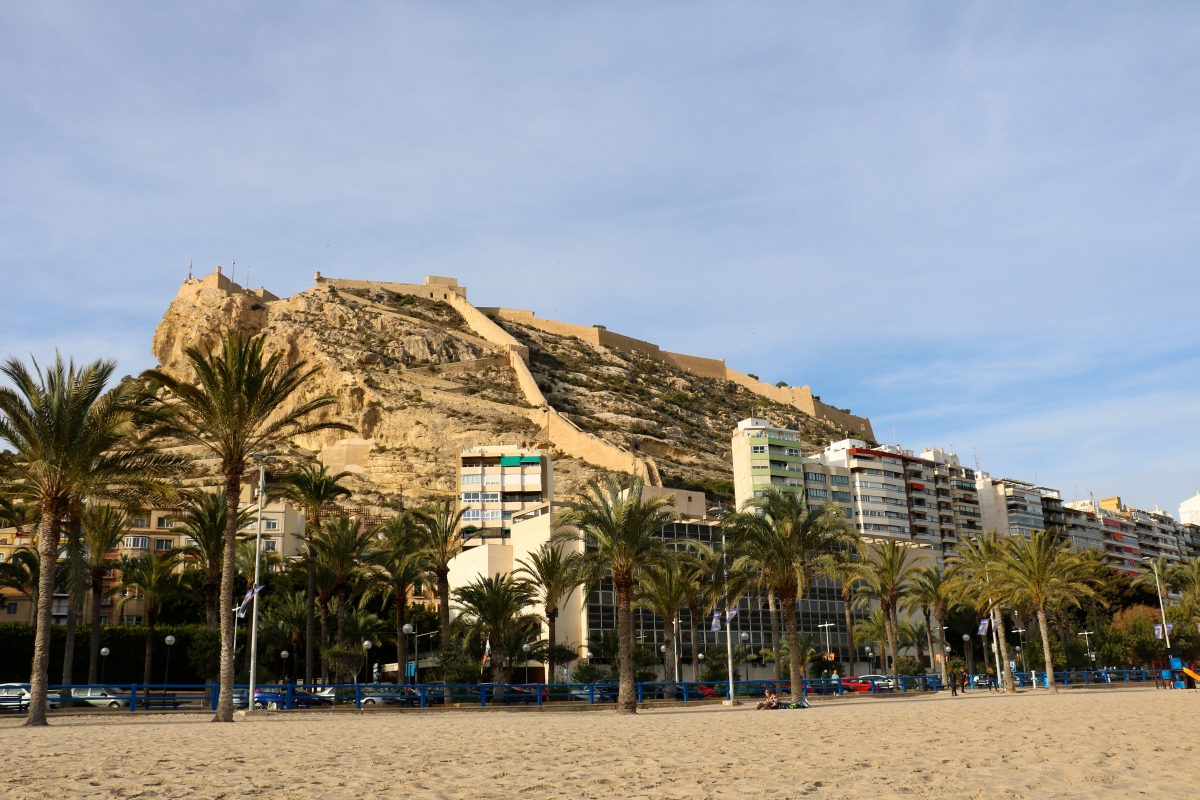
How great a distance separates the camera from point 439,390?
407 ft

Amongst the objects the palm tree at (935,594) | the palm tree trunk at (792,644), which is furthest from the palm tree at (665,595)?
the palm tree at (935,594)

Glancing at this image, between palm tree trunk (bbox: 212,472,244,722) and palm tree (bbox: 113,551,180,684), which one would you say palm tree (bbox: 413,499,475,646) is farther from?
palm tree trunk (bbox: 212,472,244,722)

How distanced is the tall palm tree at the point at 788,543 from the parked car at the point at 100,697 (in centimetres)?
2169

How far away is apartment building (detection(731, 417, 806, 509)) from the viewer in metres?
106

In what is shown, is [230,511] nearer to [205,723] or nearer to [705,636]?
[205,723]

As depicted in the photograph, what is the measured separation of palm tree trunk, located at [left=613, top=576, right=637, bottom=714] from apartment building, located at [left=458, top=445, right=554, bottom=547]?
6504 centimetres

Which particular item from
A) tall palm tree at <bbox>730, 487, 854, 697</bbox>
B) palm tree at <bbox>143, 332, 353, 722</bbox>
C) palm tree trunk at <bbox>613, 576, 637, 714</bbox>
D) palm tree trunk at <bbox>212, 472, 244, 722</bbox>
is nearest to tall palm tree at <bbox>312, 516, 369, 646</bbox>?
palm tree trunk at <bbox>212, 472, 244, 722</bbox>

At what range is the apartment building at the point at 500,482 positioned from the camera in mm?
100188

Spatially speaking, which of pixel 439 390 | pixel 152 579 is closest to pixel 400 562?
pixel 152 579

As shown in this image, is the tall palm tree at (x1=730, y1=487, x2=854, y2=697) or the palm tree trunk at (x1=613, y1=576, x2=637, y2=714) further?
the tall palm tree at (x1=730, y1=487, x2=854, y2=697)

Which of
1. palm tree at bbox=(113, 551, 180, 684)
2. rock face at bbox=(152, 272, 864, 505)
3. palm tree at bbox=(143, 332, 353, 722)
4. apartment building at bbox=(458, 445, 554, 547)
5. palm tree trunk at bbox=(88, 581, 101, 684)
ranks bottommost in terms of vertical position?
palm tree trunk at bbox=(88, 581, 101, 684)

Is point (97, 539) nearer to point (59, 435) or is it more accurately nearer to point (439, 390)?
point (59, 435)

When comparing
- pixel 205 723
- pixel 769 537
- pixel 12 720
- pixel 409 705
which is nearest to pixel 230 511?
pixel 205 723

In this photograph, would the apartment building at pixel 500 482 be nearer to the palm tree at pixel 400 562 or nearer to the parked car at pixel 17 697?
the palm tree at pixel 400 562
